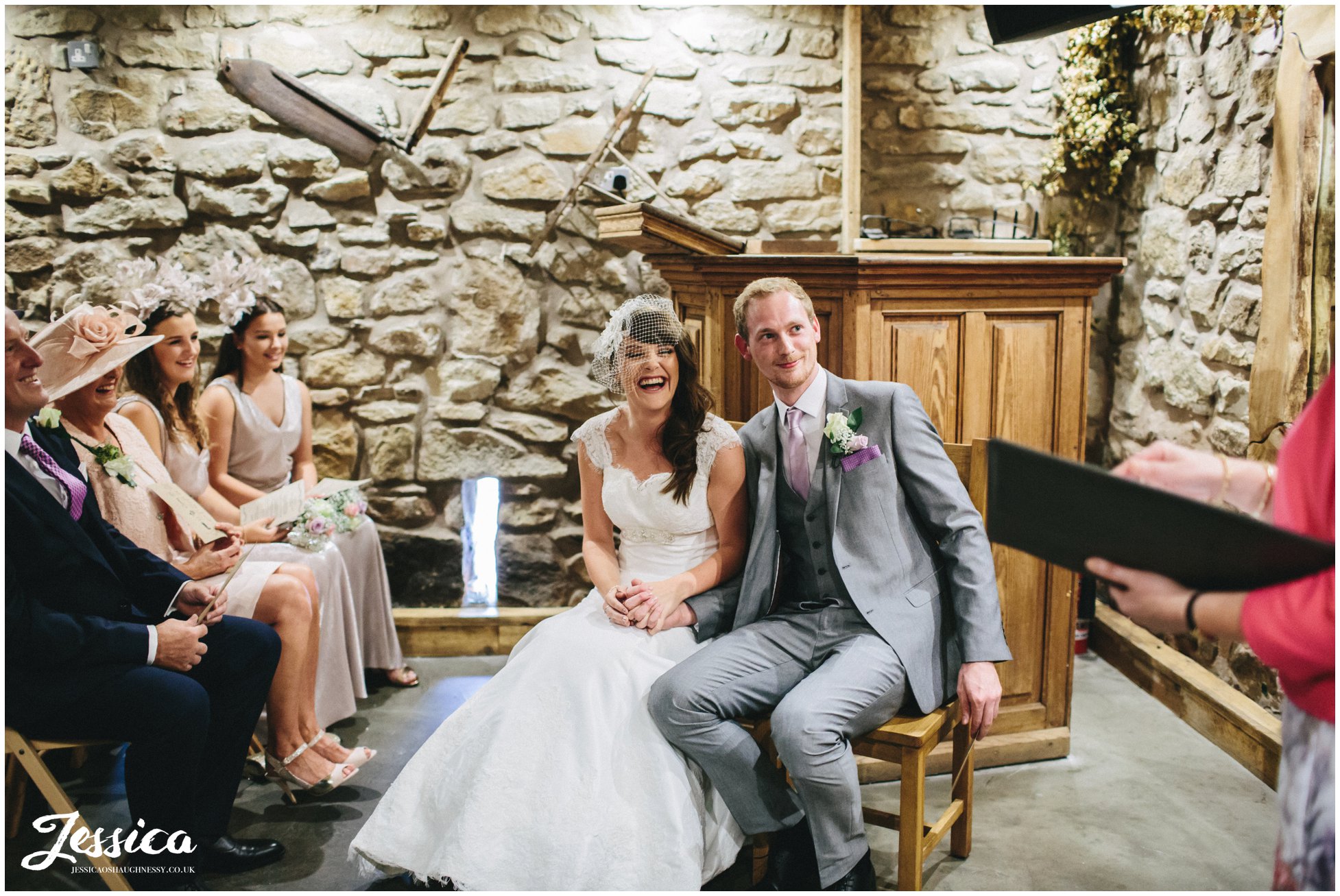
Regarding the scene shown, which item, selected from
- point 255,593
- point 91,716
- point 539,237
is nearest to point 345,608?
point 255,593

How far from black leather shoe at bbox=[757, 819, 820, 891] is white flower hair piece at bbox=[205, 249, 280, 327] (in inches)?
104

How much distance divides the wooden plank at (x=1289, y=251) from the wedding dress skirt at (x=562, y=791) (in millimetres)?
2058

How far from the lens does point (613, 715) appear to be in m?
2.41

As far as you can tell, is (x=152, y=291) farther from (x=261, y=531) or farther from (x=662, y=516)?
(x=662, y=516)

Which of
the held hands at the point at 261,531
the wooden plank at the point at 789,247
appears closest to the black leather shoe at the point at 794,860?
the wooden plank at the point at 789,247

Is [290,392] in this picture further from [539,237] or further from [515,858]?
[515,858]

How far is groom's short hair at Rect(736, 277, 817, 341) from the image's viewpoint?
8.51 feet

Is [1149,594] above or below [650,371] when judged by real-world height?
below

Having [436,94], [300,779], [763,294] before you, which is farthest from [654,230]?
[300,779]

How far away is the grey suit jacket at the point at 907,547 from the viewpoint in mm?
2439

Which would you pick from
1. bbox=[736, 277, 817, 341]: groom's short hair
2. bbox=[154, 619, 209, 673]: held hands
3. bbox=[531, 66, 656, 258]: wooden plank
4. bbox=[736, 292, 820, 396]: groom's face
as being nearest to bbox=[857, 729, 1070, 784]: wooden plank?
bbox=[736, 292, 820, 396]: groom's face

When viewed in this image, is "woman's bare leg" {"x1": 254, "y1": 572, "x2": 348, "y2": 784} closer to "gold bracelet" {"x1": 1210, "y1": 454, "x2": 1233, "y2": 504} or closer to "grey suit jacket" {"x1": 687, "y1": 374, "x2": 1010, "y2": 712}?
"grey suit jacket" {"x1": 687, "y1": 374, "x2": 1010, "y2": 712}

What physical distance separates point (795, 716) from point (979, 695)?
474 mm

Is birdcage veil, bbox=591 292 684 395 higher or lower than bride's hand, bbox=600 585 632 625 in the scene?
higher
